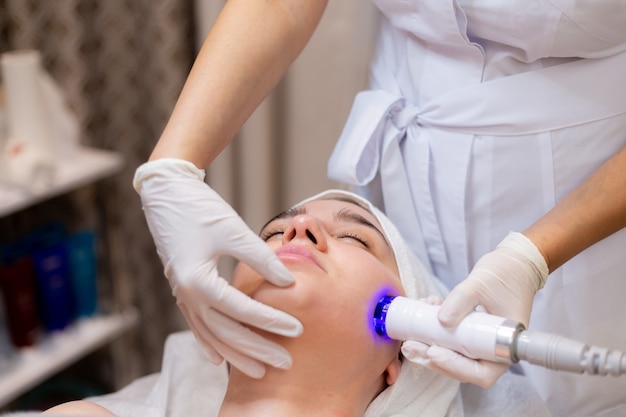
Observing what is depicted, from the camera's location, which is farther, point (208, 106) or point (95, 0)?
point (95, 0)

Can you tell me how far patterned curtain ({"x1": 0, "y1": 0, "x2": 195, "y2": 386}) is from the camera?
2.18 metres

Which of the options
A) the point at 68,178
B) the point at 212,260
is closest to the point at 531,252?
the point at 212,260

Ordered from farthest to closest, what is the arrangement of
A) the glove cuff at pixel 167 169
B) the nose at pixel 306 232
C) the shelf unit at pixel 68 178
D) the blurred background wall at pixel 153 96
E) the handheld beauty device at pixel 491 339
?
the blurred background wall at pixel 153 96
the shelf unit at pixel 68 178
the nose at pixel 306 232
the glove cuff at pixel 167 169
the handheld beauty device at pixel 491 339

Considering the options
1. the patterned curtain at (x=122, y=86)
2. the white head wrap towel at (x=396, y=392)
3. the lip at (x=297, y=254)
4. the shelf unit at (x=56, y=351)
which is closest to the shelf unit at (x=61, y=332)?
the shelf unit at (x=56, y=351)

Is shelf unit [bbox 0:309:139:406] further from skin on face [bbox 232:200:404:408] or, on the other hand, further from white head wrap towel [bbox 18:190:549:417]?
skin on face [bbox 232:200:404:408]

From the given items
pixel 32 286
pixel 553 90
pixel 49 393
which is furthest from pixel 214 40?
pixel 49 393

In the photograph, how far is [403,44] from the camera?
136cm

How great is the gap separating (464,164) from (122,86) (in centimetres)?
150

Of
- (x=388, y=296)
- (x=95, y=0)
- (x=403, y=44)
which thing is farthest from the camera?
(x=95, y=0)

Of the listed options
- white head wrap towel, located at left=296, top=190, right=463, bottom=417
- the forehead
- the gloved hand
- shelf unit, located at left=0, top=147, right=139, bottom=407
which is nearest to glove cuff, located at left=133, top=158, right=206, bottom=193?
the gloved hand

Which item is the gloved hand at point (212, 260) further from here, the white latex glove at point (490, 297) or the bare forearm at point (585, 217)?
the bare forearm at point (585, 217)

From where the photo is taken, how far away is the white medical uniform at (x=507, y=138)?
1182mm

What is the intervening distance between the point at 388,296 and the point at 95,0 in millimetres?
1603

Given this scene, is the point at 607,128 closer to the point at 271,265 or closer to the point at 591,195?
the point at 591,195
